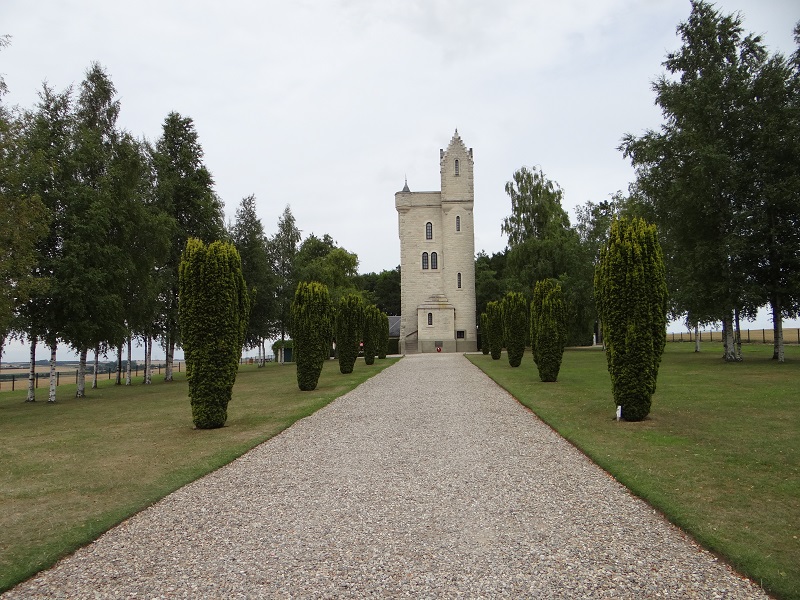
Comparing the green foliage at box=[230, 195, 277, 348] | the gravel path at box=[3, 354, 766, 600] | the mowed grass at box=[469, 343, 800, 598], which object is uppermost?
the green foliage at box=[230, 195, 277, 348]

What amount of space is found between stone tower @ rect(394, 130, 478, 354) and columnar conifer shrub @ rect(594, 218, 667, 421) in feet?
143

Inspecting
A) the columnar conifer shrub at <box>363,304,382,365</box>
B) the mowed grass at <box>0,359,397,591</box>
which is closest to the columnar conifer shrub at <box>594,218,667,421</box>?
the mowed grass at <box>0,359,397,591</box>

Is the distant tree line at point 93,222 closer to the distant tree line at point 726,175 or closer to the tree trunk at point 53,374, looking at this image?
the tree trunk at point 53,374

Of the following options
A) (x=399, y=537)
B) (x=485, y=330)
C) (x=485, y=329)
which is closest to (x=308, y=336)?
(x=399, y=537)

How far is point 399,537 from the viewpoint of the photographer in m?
5.25

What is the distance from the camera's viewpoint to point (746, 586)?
13.8ft

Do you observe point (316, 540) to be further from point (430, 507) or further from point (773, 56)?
point (773, 56)

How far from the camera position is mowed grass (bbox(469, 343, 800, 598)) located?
16.3 feet

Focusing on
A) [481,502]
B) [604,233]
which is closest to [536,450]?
[481,502]

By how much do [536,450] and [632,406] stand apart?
333 cm

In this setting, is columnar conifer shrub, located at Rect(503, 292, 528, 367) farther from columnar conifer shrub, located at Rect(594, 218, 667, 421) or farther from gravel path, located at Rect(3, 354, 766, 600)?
gravel path, located at Rect(3, 354, 766, 600)

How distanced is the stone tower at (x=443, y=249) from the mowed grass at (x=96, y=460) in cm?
3829

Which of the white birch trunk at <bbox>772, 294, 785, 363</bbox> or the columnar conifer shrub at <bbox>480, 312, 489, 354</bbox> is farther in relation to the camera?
the columnar conifer shrub at <bbox>480, 312, 489, 354</bbox>

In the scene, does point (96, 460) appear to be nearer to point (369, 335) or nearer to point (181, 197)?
point (181, 197)
